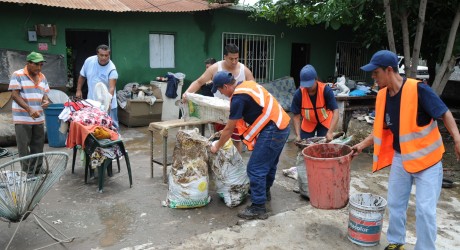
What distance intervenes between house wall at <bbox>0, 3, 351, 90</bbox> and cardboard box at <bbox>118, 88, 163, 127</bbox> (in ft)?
2.53

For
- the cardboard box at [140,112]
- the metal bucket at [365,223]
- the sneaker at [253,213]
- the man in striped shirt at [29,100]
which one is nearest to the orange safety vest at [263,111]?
the sneaker at [253,213]

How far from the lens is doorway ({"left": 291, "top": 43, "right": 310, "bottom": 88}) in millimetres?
12256

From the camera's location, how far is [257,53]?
1098 cm

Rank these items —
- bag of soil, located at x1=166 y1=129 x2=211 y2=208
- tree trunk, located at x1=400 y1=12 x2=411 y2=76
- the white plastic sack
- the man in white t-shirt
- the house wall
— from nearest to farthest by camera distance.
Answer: bag of soil, located at x1=166 y1=129 x2=211 y2=208 < the white plastic sack < the man in white t-shirt < tree trunk, located at x1=400 y1=12 x2=411 y2=76 < the house wall

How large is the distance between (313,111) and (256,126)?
1042mm

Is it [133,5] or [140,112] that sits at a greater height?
[133,5]

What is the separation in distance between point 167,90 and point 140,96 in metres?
0.68

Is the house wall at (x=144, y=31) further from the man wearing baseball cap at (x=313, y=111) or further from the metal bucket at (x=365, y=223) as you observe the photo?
the metal bucket at (x=365, y=223)

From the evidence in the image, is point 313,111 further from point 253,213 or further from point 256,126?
point 253,213

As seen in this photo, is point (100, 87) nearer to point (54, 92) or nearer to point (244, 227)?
point (54, 92)

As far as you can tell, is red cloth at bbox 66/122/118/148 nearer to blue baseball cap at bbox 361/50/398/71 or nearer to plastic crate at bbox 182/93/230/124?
plastic crate at bbox 182/93/230/124

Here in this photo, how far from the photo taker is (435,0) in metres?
7.10

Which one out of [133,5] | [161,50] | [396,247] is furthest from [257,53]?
[396,247]

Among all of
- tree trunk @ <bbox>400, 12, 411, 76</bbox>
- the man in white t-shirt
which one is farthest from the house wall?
tree trunk @ <bbox>400, 12, 411, 76</bbox>
